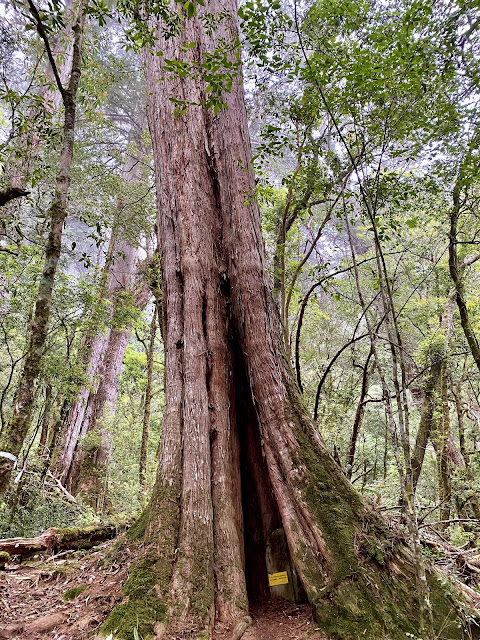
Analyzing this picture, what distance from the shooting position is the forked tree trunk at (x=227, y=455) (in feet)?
8.20

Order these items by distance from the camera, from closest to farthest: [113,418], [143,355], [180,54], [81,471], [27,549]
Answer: [27,549] → [180,54] → [81,471] → [113,418] → [143,355]

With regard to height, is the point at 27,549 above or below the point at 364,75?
below

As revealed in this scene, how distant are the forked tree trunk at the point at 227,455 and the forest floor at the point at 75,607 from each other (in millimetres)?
196

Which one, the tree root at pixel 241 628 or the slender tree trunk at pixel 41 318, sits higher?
the slender tree trunk at pixel 41 318

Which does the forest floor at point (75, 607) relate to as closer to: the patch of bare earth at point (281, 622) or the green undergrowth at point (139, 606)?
the patch of bare earth at point (281, 622)

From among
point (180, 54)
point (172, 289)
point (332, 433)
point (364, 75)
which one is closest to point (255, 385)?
point (172, 289)

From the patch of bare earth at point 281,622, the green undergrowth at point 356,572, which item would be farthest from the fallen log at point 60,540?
the green undergrowth at point 356,572

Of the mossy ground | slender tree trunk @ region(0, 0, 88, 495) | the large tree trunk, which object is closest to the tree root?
slender tree trunk @ region(0, 0, 88, 495)

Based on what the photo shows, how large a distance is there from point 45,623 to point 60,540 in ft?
6.88

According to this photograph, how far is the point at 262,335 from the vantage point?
352 cm

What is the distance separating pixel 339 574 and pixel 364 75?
396cm

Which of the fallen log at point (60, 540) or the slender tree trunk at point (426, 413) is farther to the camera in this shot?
the slender tree trunk at point (426, 413)

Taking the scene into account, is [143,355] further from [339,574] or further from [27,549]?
[339,574]

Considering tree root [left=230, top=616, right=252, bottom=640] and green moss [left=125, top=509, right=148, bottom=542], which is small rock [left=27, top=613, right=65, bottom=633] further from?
tree root [left=230, top=616, right=252, bottom=640]
